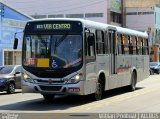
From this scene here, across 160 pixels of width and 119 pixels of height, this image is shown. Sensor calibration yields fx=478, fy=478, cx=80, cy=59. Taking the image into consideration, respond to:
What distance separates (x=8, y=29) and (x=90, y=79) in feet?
72.2

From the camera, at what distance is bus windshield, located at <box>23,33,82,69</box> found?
1702 cm

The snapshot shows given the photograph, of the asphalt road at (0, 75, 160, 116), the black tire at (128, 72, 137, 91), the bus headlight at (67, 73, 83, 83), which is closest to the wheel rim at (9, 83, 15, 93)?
the asphalt road at (0, 75, 160, 116)

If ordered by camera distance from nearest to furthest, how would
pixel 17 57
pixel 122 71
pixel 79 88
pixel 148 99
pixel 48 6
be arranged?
pixel 79 88, pixel 148 99, pixel 122 71, pixel 17 57, pixel 48 6

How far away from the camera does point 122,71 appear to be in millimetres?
22453

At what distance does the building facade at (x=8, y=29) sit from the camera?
3791 centimetres

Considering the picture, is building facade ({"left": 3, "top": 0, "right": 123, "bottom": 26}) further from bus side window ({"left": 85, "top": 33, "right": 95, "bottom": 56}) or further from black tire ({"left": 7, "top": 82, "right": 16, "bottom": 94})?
bus side window ({"left": 85, "top": 33, "right": 95, "bottom": 56})

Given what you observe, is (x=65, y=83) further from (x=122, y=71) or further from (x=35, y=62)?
(x=122, y=71)

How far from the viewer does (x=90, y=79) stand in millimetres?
17719

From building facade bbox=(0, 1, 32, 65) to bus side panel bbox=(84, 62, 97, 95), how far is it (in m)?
20.7

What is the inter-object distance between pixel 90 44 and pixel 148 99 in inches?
146

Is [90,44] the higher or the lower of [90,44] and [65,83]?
the higher

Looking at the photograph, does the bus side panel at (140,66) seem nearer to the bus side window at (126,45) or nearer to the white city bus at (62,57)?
the bus side window at (126,45)

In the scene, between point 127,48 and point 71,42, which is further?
point 127,48

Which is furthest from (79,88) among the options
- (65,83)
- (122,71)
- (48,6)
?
(48,6)
